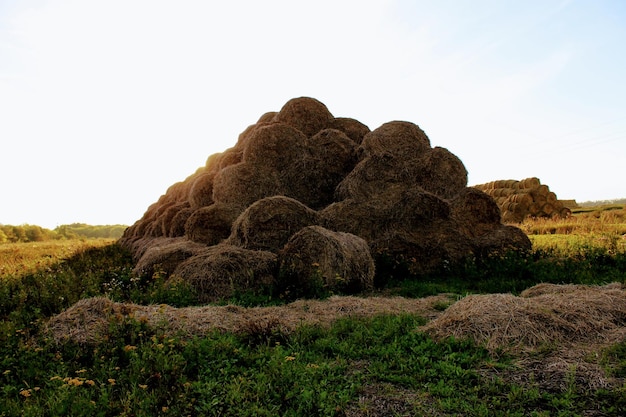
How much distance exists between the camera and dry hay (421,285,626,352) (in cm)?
612

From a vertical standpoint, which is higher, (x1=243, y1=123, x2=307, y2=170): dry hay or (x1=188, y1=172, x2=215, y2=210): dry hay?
(x1=243, y1=123, x2=307, y2=170): dry hay

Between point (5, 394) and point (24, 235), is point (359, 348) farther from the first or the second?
point (24, 235)

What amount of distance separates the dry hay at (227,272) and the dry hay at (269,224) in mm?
1374

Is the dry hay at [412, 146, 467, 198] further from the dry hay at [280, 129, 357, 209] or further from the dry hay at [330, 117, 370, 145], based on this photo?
the dry hay at [330, 117, 370, 145]

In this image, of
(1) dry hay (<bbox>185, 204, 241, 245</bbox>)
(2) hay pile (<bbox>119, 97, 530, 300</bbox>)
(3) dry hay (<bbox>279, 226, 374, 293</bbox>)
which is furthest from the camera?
(1) dry hay (<bbox>185, 204, 241, 245</bbox>)

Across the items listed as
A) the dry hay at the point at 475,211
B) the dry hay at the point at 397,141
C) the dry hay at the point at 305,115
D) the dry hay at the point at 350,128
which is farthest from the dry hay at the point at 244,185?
the dry hay at the point at 475,211

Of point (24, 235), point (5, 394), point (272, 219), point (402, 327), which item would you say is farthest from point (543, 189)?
point (24, 235)

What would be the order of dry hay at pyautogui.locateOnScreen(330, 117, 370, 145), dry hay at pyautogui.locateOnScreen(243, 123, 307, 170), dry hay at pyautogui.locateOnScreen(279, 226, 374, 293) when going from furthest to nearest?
dry hay at pyautogui.locateOnScreen(330, 117, 370, 145) → dry hay at pyautogui.locateOnScreen(243, 123, 307, 170) → dry hay at pyautogui.locateOnScreen(279, 226, 374, 293)

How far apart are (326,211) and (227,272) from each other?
15.4 feet

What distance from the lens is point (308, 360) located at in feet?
19.2

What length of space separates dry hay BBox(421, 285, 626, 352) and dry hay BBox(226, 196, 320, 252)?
638 cm

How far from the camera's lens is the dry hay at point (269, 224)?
41.0ft

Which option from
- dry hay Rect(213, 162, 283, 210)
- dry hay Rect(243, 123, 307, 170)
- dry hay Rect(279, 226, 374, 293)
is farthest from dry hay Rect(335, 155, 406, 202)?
dry hay Rect(279, 226, 374, 293)

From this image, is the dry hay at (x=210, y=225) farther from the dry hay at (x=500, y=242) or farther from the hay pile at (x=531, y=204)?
the hay pile at (x=531, y=204)
